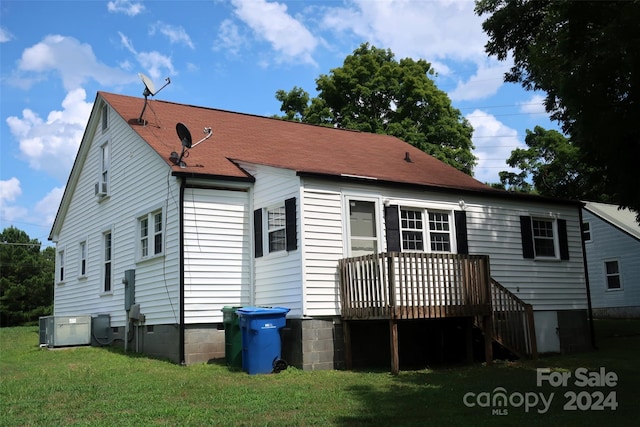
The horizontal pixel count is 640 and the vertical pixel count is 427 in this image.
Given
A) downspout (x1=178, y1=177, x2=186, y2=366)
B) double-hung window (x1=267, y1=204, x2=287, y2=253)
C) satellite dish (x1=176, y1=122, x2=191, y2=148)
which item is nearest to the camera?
downspout (x1=178, y1=177, x2=186, y2=366)

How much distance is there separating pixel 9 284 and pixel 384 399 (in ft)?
141

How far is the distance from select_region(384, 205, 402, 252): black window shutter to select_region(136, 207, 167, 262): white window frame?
5099 millimetres

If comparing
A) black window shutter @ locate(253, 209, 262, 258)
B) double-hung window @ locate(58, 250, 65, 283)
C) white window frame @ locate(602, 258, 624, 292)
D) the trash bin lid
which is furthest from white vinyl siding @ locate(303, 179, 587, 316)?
white window frame @ locate(602, 258, 624, 292)

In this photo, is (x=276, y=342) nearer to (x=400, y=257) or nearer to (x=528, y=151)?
(x=400, y=257)

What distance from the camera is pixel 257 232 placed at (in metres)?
13.8

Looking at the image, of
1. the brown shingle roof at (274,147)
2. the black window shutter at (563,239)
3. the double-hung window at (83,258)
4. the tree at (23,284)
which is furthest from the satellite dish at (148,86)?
the tree at (23,284)

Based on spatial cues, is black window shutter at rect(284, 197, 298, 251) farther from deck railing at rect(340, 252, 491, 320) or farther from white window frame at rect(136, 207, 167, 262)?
white window frame at rect(136, 207, 167, 262)

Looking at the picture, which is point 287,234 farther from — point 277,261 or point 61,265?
point 61,265

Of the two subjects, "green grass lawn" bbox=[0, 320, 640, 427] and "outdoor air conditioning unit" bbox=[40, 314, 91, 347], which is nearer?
"green grass lawn" bbox=[0, 320, 640, 427]

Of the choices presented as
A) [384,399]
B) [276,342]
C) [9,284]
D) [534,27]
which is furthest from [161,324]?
[9,284]

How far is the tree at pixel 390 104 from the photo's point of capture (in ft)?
100.0

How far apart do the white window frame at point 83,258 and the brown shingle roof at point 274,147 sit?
4.74m

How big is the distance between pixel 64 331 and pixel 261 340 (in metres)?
7.69

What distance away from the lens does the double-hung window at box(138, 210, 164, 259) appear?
580 inches
